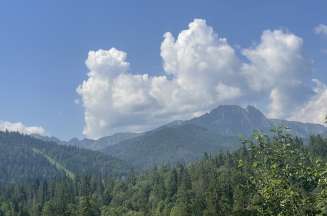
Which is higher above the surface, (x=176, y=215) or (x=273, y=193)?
(x=273, y=193)

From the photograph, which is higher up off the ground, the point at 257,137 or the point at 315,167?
the point at 257,137

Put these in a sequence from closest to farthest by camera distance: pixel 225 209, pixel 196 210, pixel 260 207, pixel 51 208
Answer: pixel 260 207
pixel 225 209
pixel 196 210
pixel 51 208

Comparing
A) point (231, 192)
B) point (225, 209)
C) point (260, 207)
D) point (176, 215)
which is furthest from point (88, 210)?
point (260, 207)

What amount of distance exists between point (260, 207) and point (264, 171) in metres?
1.77

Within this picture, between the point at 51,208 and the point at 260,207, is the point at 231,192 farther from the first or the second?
the point at 260,207

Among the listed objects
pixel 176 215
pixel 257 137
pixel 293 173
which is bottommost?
pixel 176 215

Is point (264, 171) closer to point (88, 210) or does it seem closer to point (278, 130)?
point (278, 130)

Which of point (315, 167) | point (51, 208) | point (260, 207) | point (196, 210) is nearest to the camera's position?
point (315, 167)

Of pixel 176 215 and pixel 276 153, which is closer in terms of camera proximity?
pixel 276 153

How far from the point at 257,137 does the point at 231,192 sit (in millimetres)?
175454

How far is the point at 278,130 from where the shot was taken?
20.0m

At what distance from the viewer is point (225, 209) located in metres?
154

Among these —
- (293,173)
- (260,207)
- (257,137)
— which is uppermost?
(257,137)

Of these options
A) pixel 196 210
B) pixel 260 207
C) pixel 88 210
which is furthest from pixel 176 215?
pixel 260 207
